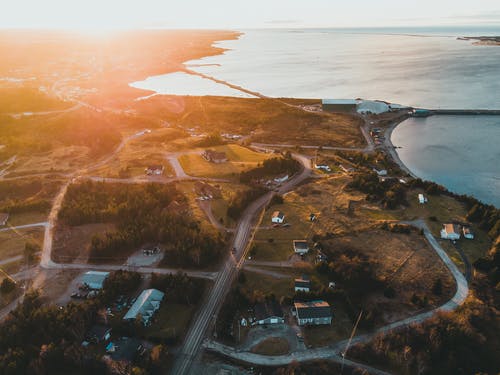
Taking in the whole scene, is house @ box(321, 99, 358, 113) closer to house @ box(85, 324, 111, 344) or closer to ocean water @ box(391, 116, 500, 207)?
ocean water @ box(391, 116, 500, 207)

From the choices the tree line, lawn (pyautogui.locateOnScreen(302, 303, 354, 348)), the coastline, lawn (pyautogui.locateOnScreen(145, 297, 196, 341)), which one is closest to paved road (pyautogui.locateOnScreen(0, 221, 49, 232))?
the tree line

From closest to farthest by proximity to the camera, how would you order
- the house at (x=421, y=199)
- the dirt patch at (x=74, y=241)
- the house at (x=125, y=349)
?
the house at (x=125, y=349) < the dirt patch at (x=74, y=241) < the house at (x=421, y=199)

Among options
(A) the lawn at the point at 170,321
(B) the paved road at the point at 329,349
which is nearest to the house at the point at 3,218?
(A) the lawn at the point at 170,321

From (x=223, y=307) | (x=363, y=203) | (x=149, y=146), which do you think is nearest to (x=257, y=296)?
(x=223, y=307)

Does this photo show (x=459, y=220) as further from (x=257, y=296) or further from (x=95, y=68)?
(x=95, y=68)

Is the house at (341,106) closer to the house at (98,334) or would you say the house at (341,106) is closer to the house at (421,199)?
the house at (421,199)

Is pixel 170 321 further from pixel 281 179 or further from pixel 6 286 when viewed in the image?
pixel 281 179
